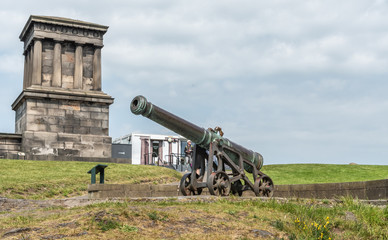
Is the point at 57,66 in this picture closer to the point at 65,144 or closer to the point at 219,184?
the point at 65,144

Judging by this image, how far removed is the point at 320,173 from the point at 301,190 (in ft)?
31.4

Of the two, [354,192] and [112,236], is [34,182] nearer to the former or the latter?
[354,192]

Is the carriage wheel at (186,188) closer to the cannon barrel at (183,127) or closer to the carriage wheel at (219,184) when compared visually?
the carriage wheel at (219,184)

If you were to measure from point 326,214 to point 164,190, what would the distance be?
6.84 meters

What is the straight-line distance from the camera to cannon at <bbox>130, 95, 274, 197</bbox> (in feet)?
40.2

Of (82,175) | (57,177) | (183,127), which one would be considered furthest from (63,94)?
(183,127)

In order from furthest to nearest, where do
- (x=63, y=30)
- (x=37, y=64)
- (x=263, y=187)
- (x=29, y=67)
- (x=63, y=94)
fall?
(x=29, y=67), (x=63, y=30), (x=37, y=64), (x=63, y=94), (x=263, y=187)

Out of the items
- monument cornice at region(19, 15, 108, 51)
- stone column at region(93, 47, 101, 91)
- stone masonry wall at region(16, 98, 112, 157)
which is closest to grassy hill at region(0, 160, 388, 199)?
stone masonry wall at region(16, 98, 112, 157)

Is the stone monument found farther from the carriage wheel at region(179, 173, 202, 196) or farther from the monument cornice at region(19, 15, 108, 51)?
the carriage wheel at region(179, 173, 202, 196)

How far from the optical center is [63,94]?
29.2 m

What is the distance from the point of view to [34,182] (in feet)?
61.9

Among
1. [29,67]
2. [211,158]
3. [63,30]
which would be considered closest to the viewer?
[211,158]

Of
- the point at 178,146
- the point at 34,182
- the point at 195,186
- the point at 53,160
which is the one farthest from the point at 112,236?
the point at 178,146

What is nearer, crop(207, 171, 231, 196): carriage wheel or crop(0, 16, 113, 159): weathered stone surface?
crop(207, 171, 231, 196): carriage wheel
